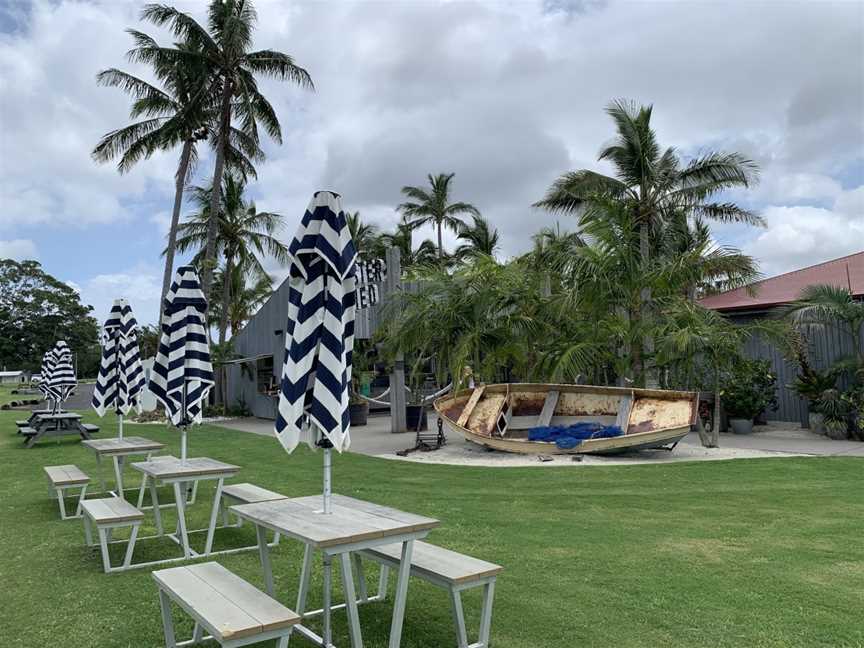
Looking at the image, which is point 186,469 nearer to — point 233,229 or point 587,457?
point 587,457

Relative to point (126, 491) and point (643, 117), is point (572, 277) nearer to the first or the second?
point (126, 491)

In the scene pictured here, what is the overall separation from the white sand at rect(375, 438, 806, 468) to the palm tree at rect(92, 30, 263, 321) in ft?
47.7

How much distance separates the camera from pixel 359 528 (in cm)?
338

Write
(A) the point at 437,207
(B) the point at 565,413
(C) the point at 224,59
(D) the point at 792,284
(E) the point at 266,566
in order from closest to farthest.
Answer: (E) the point at 266,566, (B) the point at 565,413, (D) the point at 792,284, (C) the point at 224,59, (A) the point at 437,207

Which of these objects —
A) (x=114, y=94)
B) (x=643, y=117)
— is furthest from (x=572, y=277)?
(x=114, y=94)

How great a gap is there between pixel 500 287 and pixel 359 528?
1095cm

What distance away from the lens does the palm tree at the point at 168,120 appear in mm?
21969

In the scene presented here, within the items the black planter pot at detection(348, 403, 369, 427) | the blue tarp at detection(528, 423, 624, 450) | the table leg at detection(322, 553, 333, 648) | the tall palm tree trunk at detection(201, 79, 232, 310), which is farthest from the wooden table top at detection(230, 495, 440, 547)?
the tall palm tree trunk at detection(201, 79, 232, 310)

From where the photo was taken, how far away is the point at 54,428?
1474 centimetres

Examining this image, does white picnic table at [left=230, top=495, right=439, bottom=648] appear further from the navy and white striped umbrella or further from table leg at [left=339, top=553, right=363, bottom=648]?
the navy and white striped umbrella

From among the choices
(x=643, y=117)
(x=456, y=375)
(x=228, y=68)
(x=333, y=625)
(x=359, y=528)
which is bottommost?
(x=333, y=625)

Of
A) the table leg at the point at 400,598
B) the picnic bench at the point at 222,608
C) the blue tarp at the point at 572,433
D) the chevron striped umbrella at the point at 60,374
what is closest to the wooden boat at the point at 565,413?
the blue tarp at the point at 572,433

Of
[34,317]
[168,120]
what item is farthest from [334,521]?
[34,317]

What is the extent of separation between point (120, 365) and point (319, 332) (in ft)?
20.5
